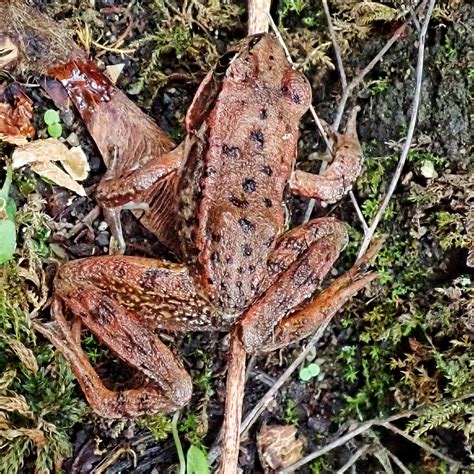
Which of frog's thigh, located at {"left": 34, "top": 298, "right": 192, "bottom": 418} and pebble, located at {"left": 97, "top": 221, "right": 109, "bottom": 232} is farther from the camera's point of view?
pebble, located at {"left": 97, "top": 221, "right": 109, "bottom": 232}

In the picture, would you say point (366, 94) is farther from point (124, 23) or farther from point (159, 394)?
point (159, 394)

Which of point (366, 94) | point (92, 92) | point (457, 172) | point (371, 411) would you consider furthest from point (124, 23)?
point (371, 411)

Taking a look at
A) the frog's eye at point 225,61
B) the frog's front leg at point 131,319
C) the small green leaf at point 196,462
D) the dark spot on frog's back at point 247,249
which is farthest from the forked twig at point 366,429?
the frog's eye at point 225,61

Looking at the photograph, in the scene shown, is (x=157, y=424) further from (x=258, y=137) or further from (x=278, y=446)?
(x=258, y=137)

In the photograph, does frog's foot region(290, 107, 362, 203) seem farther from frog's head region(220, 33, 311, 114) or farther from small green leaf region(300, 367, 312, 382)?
small green leaf region(300, 367, 312, 382)

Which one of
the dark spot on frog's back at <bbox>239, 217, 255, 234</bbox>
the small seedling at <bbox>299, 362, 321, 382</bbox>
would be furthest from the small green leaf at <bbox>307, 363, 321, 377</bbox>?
the dark spot on frog's back at <bbox>239, 217, 255, 234</bbox>

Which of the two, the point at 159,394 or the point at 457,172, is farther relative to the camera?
the point at 457,172
